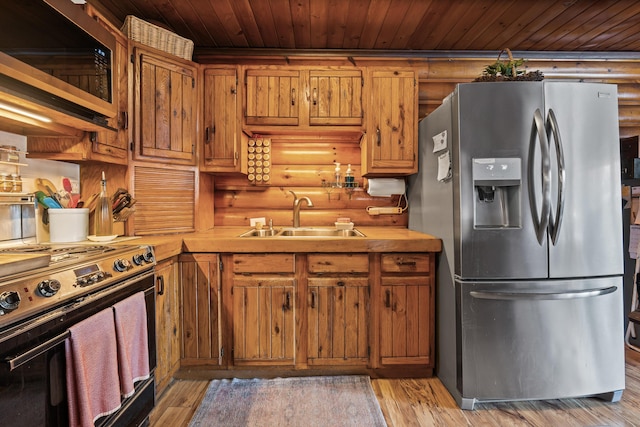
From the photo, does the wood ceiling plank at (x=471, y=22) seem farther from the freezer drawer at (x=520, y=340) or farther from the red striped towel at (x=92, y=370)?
the red striped towel at (x=92, y=370)

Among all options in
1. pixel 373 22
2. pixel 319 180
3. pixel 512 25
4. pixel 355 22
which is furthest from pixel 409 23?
pixel 319 180

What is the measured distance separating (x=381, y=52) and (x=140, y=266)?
258cm

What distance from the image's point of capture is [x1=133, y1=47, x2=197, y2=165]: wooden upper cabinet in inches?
85.1

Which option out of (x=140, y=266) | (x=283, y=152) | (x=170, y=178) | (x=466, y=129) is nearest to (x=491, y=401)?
(x=466, y=129)

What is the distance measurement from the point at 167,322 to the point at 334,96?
1976mm

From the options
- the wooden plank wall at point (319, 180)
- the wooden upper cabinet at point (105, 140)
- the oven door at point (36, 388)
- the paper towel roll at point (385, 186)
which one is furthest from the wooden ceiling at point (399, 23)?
the oven door at point (36, 388)

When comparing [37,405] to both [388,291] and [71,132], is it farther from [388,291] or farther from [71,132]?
[388,291]

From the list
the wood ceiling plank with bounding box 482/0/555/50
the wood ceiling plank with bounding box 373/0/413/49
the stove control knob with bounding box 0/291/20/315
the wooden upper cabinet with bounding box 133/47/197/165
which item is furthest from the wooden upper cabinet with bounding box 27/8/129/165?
the wood ceiling plank with bounding box 482/0/555/50

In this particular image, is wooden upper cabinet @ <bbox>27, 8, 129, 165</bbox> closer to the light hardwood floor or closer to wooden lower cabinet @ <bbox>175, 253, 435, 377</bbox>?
wooden lower cabinet @ <bbox>175, 253, 435, 377</bbox>

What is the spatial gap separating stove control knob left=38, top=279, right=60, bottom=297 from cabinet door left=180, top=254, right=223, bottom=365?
106 cm

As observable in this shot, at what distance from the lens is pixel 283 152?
9.60 ft

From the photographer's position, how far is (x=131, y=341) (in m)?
1.50

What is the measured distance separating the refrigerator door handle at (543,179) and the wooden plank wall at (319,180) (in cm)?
120

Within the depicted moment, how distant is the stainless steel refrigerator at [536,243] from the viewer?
1868 millimetres
